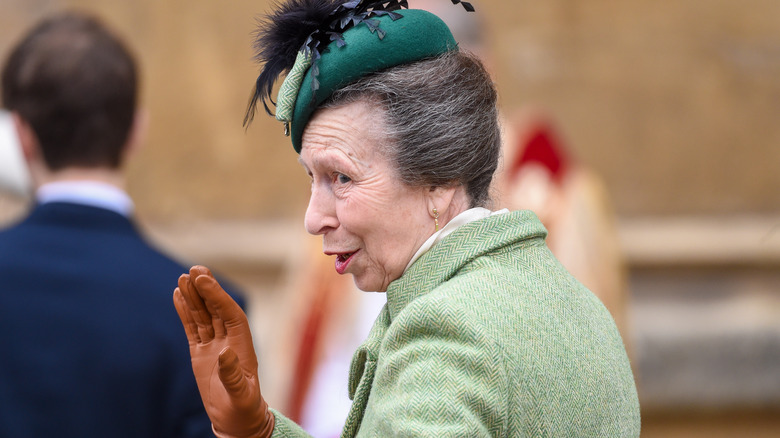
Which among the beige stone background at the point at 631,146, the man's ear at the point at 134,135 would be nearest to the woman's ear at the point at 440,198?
the man's ear at the point at 134,135

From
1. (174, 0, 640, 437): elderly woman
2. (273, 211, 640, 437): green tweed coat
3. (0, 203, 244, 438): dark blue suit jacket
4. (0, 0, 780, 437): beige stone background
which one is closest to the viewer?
(273, 211, 640, 437): green tweed coat

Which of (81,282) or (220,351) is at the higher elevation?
(81,282)

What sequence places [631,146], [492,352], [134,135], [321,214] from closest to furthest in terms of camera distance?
[492,352] < [321,214] < [134,135] < [631,146]

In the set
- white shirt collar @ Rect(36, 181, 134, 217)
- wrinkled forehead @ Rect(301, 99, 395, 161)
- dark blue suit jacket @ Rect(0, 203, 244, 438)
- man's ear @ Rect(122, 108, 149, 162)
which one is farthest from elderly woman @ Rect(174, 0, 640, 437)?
man's ear @ Rect(122, 108, 149, 162)

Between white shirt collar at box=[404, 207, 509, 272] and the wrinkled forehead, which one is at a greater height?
the wrinkled forehead

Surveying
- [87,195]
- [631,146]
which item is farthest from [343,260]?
[631,146]

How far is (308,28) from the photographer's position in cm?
174

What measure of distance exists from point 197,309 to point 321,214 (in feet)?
0.87

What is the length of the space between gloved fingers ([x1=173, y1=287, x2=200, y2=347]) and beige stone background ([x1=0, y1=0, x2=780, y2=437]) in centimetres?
343

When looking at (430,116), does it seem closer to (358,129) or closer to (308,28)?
(358,129)

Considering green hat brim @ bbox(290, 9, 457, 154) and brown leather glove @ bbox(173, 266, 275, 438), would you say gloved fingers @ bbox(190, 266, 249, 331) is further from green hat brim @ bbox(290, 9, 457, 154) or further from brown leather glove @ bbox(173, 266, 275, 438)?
green hat brim @ bbox(290, 9, 457, 154)

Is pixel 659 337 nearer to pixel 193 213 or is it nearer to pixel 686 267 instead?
pixel 686 267

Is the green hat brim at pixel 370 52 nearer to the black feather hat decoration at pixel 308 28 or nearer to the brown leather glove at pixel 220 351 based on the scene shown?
the black feather hat decoration at pixel 308 28

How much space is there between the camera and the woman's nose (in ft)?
5.66
